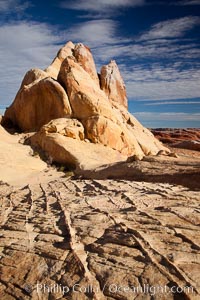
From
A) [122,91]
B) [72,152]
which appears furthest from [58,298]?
[122,91]

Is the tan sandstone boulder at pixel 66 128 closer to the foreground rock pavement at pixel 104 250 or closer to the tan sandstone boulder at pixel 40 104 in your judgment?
the tan sandstone boulder at pixel 40 104

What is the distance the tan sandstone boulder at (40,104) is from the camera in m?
19.6

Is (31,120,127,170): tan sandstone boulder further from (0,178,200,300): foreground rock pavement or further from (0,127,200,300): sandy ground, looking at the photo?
(0,178,200,300): foreground rock pavement

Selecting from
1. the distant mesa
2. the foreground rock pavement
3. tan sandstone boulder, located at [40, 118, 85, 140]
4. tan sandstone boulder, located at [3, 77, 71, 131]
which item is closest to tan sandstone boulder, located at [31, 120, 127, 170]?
the distant mesa

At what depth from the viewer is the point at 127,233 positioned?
454cm

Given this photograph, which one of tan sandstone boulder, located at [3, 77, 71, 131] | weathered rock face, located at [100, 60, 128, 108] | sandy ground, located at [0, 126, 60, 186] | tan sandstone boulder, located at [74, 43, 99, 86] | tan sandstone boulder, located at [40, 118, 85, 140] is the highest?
tan sandstone boulder, located at [74, 43, 99, 86]

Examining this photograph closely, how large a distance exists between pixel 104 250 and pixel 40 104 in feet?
57.7

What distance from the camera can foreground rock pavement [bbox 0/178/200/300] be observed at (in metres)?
3.48

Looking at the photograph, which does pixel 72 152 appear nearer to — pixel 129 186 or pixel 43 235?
pixel 129 186

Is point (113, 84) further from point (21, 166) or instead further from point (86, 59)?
point (21, 166)

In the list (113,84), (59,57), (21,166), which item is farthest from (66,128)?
(59,57)

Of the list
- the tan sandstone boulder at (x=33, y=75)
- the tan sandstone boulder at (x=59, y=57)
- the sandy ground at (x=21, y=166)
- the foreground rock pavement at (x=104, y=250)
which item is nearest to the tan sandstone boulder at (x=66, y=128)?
the sandy ground at (x=21, y=166)

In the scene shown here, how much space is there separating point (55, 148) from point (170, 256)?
1310 centimetres

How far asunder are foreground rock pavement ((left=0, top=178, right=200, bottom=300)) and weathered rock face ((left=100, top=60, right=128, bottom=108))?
20.2 meters
